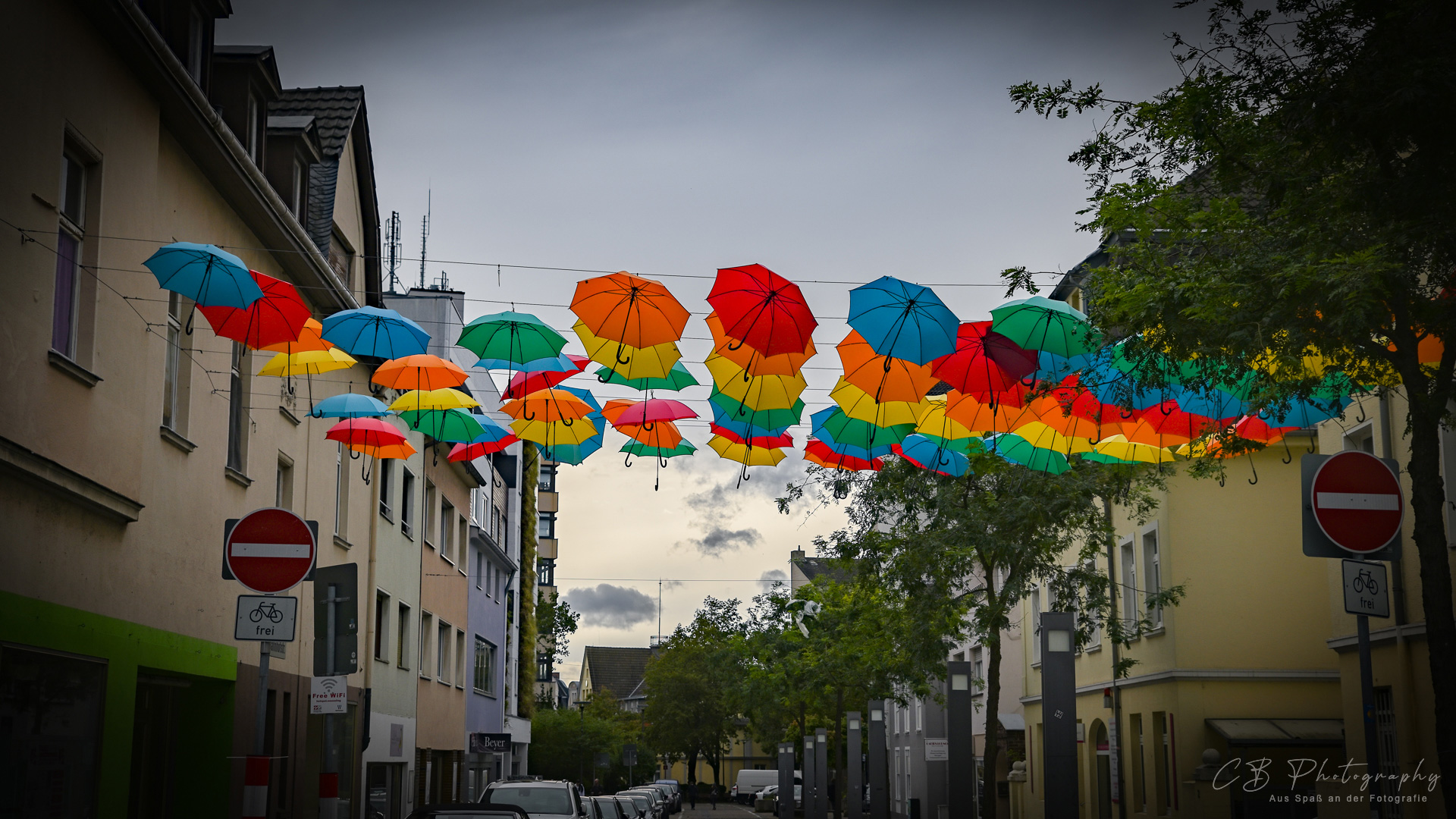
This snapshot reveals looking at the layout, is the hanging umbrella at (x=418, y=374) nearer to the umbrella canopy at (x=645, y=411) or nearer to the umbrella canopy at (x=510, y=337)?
the umbrella canopy at (x=510, y=337)

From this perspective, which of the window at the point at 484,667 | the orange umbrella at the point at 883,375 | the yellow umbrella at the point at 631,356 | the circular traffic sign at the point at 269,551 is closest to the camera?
the circular traffic sign at the point at 269,551

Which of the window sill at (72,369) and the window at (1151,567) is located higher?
the window sill at (72,369)

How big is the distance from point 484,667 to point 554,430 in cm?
2879

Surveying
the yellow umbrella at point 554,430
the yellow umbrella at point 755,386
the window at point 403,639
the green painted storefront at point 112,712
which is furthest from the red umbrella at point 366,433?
the window at point 403,639

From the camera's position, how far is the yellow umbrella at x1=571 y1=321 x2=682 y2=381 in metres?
12.6

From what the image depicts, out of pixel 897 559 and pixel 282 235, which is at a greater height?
pixel 282 235

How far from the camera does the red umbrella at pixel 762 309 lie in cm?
1148

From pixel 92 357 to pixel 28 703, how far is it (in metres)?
3.18

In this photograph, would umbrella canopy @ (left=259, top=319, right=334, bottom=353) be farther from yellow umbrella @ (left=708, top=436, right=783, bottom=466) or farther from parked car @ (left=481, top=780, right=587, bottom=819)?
parked car @ (left=481, top=780, right=587, bottom=819)

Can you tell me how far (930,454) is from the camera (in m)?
17.3

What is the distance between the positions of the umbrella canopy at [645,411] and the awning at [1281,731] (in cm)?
1488

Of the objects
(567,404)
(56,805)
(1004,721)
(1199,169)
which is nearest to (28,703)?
(56,805)

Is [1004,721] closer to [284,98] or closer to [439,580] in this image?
[439,580]

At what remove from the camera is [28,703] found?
34.9 feet
